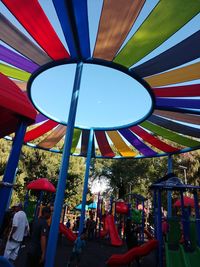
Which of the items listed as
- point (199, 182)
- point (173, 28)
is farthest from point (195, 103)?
point (199, 182)

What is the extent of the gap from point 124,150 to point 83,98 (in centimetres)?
369

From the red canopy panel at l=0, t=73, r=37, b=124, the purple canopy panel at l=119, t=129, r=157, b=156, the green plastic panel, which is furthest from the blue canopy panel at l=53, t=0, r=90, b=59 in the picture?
the purple canopy panel at l=119, t=129, r=157, b=156

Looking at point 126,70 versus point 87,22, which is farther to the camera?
point 126,70

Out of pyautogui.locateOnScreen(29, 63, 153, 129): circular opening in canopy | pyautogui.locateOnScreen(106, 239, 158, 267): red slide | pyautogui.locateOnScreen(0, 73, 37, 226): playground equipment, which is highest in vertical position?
pyautogui.locateOnScreen(29, 63, 153, 129): circular opening in canopy

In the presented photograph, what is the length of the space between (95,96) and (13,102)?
723cm

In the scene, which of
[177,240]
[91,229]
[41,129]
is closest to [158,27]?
[177,240]

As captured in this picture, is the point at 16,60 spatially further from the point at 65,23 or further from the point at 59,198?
the point at 59,198

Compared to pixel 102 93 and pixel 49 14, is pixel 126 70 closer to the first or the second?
pixel 49 14

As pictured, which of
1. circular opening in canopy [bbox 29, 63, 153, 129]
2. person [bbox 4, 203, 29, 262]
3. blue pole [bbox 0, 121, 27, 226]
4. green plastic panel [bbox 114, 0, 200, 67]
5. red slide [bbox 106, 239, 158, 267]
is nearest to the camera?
blue pole [bbox 0, 121, 27, 226]

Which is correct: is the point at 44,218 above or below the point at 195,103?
below

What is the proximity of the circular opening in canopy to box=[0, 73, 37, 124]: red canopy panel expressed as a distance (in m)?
4.11

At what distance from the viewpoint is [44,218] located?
13.9 feet

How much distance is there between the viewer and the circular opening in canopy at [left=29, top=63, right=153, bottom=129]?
24.2ft

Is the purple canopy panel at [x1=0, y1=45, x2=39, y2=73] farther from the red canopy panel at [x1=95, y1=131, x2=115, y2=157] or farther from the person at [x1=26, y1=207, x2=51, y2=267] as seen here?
the red canopy panel at [x1=95, y1=131, x2=115, y2=157]
